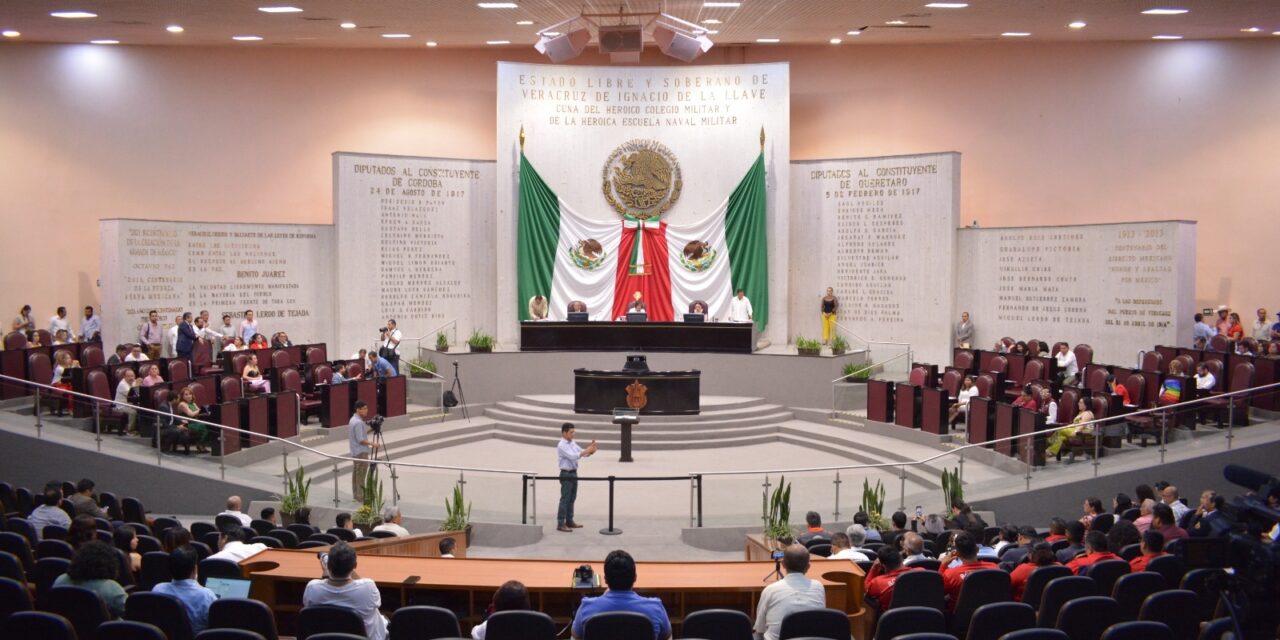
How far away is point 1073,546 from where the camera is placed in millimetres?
8391

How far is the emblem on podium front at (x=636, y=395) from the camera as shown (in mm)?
18297

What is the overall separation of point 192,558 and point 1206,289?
19676 mm

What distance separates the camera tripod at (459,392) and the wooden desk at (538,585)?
11.8m

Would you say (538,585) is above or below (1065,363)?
below

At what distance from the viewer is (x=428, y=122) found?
2400cm

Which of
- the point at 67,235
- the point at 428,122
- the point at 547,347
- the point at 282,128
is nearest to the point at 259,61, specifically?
the point at 282,128

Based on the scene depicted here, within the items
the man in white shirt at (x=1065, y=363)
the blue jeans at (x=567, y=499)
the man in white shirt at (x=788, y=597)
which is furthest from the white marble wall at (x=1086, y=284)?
the man in white shirt at (x=788, y=597)

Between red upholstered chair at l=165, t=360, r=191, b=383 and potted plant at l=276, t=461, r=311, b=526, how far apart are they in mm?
4703

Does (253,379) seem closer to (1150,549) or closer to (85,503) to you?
(85,503)

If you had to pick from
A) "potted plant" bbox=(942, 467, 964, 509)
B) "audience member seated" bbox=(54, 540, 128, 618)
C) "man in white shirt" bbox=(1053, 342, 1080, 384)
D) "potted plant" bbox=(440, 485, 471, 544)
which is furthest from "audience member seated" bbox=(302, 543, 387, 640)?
"man in white shirt" bbox=(1053, 342, 1080, 384)

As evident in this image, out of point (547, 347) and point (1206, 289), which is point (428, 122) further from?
point (1206, 289)

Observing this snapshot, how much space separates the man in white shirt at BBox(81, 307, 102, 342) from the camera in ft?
61.9

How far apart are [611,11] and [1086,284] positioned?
398 inches

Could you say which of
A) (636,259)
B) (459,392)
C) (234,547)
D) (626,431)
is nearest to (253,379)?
(459,392)
